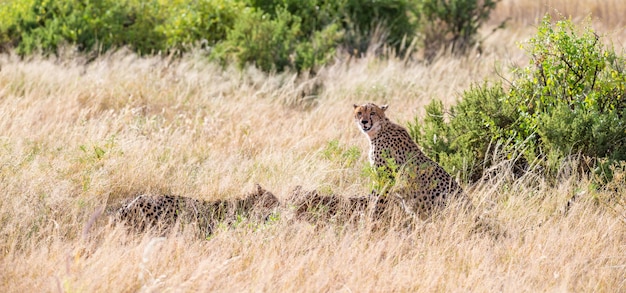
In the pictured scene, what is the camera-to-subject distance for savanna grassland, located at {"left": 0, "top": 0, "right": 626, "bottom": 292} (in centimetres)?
398

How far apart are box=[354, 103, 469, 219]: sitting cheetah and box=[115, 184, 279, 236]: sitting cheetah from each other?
2.64 feet

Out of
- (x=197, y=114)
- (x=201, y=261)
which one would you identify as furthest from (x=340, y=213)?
(x=197, y=114)

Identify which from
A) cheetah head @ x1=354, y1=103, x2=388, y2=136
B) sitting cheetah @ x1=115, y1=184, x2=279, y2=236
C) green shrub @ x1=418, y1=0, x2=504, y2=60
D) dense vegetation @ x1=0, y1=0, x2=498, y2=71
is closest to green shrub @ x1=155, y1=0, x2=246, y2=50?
dense vegetation @ x1=0, y1=0, x2=498, y2=71

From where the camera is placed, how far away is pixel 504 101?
18.9 feet

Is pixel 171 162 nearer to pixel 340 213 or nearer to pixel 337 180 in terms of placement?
pixel 337 180

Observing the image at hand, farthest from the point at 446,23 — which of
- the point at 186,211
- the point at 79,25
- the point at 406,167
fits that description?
the point at 186,211

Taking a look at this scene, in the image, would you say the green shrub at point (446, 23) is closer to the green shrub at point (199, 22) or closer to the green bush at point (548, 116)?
the green shrub at point (199, 22)

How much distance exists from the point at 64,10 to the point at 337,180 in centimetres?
528

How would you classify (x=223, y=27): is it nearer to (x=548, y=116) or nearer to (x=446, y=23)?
(x=446, y=23)

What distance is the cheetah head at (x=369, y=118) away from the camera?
5.64 m

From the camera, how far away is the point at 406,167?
5.22m

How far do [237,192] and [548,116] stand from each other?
2085 mm

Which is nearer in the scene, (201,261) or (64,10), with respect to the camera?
(201,261)

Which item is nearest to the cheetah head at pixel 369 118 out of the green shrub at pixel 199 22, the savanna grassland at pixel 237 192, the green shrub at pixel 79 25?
the savanna grassland at pixel 237 192
